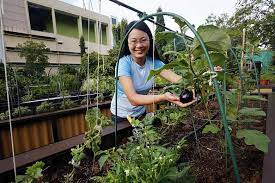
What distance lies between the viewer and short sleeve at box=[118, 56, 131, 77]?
1.44m

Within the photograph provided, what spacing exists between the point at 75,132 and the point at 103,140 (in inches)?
79.6

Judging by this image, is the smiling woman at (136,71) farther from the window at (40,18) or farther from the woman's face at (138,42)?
the window at (40,18)

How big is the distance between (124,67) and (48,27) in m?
17.2

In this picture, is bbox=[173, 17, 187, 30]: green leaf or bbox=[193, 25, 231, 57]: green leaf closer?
bbox=[193, 25, 231, 57]: green leaf

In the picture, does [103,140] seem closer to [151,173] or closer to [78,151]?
[78,151]

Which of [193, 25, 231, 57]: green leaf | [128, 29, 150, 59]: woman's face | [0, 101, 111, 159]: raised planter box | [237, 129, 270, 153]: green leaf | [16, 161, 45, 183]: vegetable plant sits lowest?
[0, 101, 111, 159]: raised planter box

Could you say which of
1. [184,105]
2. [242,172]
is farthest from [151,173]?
[242,172]

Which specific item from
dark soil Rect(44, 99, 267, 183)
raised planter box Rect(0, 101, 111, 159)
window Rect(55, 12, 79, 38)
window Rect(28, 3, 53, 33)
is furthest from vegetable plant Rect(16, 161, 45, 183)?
window Rect(55, 12, 79, 38)

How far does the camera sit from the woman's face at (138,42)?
1.47 m

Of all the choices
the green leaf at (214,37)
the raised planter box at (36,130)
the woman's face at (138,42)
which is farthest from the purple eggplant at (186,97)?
the raised planter box at (36,130)

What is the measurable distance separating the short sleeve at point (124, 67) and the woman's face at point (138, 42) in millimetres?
81

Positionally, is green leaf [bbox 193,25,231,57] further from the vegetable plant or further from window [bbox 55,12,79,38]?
window [bbox 55,12,79,38]

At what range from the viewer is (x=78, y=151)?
36.7 inches

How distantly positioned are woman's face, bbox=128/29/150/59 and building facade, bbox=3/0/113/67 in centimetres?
1041
